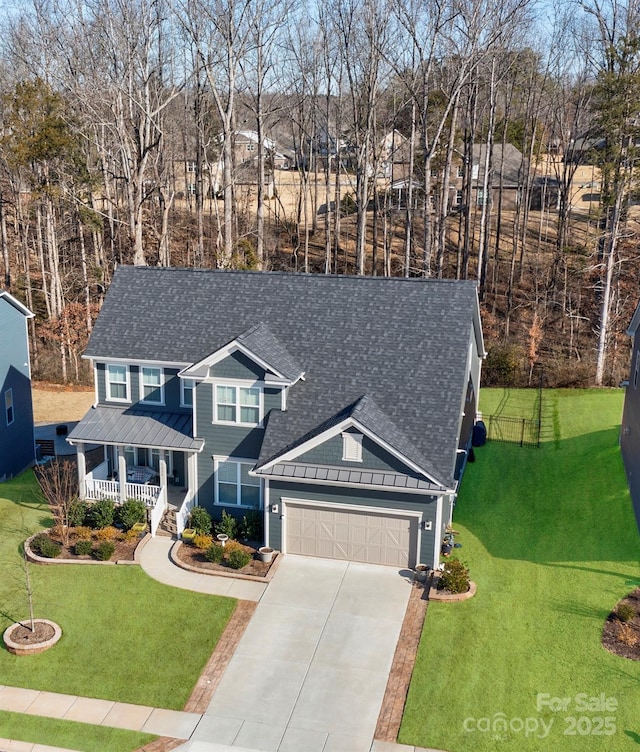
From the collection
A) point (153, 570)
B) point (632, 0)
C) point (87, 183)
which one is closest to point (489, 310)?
point (632, 0)

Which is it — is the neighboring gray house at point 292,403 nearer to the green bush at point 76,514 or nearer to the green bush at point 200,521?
the green bush at point 200,521

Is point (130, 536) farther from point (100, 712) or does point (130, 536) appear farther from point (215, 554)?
point (100, 712)

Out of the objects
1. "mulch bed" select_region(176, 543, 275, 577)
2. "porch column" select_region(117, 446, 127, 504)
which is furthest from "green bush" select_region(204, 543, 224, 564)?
"porch column" select_region(117, 446, 127, 504)

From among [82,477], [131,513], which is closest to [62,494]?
[82,477]

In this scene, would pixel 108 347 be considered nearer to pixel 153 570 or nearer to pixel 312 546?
pixel 153 570

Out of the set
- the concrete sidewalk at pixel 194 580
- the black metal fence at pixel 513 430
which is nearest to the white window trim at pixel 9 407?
the concrete sidewalk at pixel 194 580
